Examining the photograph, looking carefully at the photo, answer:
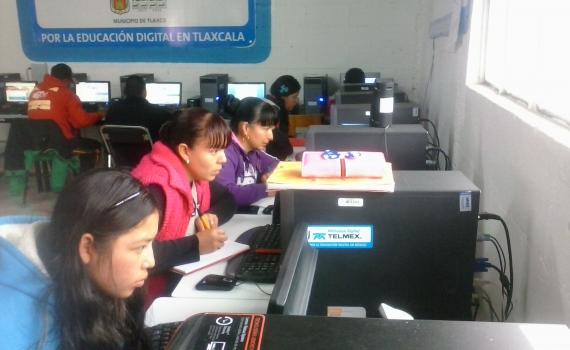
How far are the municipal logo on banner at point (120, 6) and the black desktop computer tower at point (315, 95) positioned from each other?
2078 millimetres

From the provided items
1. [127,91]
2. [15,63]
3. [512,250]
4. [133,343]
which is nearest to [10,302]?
[133,343]

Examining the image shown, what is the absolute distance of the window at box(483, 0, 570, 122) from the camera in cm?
123

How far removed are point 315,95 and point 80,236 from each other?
4139mm

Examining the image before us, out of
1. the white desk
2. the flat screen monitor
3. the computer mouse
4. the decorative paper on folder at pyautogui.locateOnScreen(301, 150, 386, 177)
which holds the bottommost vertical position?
the white desk

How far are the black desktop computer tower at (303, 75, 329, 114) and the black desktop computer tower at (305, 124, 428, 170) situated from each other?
2905mm

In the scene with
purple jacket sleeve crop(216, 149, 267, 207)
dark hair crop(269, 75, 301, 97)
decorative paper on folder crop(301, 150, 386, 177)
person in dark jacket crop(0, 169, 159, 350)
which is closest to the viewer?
person in dark jacket crop(0, 169, 159, 350)

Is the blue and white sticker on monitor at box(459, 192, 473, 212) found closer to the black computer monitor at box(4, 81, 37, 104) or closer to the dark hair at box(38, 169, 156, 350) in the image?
the dark hair at box(38, 169, 156, 350)

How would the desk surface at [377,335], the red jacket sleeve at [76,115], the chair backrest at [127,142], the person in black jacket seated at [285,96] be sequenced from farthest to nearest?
1. the red jacket sleeve at [76,115]
2. the person in black jacket seated at [285,96]
3. the chair backrest at [127,142]
4. the desk surface at [377,335]

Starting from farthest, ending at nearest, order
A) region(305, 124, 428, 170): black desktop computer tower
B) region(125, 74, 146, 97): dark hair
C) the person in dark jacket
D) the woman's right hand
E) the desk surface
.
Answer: region(125, 74, 146, 97): dark hair
region(305, 124, 428, 170): black desktop computer tower
the woman's right hand
the person in dark jacket
the desk surface

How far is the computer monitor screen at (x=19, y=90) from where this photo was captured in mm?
5430

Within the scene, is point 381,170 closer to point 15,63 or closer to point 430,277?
point 430,277

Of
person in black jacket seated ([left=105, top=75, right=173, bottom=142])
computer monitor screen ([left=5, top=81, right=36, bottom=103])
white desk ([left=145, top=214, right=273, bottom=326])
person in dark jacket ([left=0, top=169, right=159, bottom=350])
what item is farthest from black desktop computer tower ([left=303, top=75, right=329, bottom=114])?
person in dark jacket ([left=0, top=169, right=159, bottom=350])

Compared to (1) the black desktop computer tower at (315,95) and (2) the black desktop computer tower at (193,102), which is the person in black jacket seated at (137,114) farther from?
(1) the black desktop computer tower at (315,95)

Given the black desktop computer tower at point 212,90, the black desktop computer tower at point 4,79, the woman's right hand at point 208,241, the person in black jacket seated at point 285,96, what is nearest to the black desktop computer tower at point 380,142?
the woman's right hand at point 208,241
